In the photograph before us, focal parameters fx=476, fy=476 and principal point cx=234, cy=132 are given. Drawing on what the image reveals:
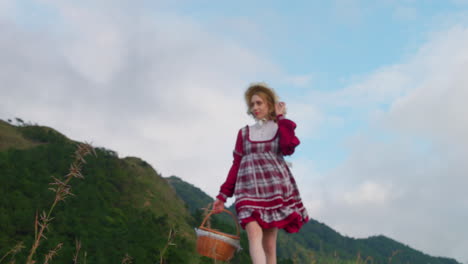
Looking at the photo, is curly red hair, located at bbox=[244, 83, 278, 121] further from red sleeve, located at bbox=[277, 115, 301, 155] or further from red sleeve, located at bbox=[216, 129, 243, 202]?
red sleeve, located at bbox=[216, 129, 243, 202]

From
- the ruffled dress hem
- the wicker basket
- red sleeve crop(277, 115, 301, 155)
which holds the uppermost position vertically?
red sleeve crop(277, 115, 301, 155)

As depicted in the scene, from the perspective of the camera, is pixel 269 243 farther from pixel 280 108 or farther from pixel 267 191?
pixel 280 108

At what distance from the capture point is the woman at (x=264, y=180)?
12.7 ft

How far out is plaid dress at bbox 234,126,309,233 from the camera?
3871 millimetres

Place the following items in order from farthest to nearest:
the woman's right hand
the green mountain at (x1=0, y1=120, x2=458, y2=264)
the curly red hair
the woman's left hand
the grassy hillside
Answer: the grassy hillside → the green mountain at (x1=0, y1=120, x2=458, y2=264) → the curly red hair → the woman's left hand → the woman's right hand

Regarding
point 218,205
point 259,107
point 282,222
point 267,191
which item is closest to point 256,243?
point 282,222

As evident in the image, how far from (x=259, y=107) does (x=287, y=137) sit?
0.48 meters

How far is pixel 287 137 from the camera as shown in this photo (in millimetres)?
4137

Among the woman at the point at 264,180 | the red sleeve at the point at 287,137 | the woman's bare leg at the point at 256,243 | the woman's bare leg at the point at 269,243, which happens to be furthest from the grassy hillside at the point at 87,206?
the woman's bare leg at the point at 256,243

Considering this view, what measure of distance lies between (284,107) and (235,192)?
0.94 meters

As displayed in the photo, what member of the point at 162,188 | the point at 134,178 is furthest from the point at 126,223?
the point at 162,188

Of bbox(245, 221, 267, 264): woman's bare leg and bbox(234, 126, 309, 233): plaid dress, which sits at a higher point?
bbox(234, 126, 309, 233): plaid dress

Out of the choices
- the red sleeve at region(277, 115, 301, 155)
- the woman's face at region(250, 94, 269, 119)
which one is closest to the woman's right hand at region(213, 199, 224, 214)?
the red sleeve at region(277, 115, 301, 155)

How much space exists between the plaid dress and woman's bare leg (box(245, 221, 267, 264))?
1.8 inches
